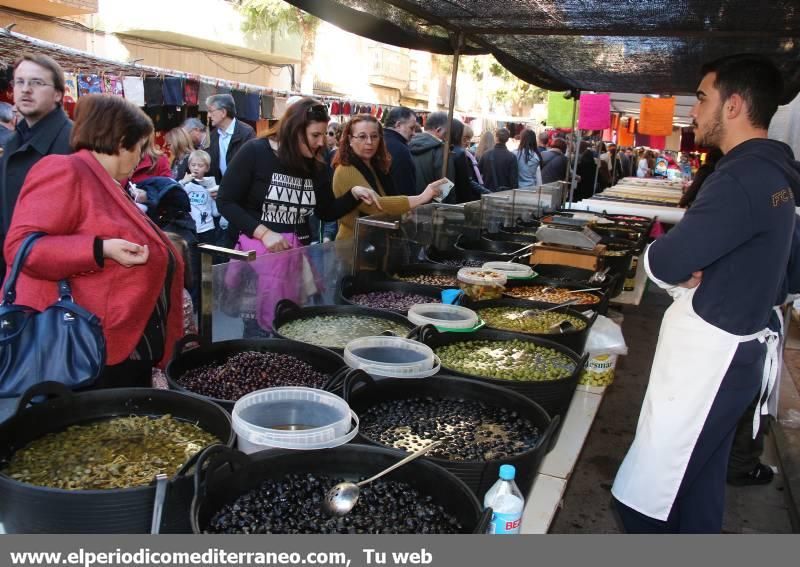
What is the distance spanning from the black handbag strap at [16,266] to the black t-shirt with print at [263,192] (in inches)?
50.7

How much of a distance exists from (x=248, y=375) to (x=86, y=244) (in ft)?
2.16

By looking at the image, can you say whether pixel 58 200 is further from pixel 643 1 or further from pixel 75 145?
pixel 643 1

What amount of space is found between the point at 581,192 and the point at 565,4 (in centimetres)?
918

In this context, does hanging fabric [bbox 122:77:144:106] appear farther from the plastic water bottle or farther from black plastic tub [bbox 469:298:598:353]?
the plastic water bottle

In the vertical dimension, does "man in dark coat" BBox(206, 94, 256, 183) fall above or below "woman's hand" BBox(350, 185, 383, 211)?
above

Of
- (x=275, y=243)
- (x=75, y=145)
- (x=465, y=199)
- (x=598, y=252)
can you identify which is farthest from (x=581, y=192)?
(x=75, y=145)

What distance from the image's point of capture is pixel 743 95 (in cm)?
212

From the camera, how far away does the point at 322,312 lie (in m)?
2.98

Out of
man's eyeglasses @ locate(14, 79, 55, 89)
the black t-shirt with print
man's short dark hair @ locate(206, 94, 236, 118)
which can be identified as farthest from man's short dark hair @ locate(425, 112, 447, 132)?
man's eyeglasses @ locate(14, 79, 55, 89)

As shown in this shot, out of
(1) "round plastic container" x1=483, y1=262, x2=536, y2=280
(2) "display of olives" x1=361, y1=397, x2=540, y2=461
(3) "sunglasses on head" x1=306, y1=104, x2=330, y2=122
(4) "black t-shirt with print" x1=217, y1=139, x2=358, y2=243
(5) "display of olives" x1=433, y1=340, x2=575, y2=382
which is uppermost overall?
(3) "sunglasses on head" x1=306, y1=104, x2=330, y2=122

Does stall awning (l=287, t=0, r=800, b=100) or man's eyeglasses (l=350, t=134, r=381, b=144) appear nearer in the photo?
stall awning (l=287, t=0, r=800, b=100)

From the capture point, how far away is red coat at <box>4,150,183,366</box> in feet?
6.33

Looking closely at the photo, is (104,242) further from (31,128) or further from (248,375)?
(31,128)

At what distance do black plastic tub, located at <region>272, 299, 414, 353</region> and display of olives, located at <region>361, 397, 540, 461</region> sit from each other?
0.71m
